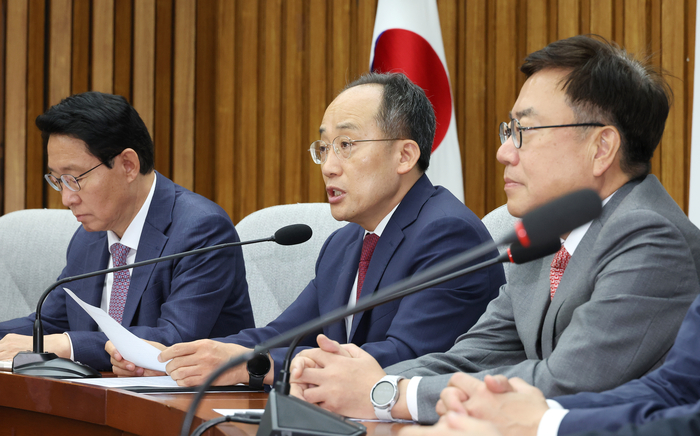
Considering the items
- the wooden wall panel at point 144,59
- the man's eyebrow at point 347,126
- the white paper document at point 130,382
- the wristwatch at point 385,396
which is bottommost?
the white paper document at point 130,382

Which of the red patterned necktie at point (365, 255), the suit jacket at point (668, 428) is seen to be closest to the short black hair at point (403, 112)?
the red patterned necktie at point (365, 255)

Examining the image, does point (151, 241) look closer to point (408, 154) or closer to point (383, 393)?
point (408, 154)

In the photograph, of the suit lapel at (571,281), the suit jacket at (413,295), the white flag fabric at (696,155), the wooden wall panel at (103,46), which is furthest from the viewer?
the wooden wall panel at (103,46)

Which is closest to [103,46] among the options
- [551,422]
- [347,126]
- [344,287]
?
[347,126]

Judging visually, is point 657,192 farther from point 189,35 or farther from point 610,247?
point 189,35

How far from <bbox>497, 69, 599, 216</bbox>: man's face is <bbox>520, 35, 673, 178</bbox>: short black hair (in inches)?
1.2

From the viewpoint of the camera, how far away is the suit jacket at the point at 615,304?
1.26 metres

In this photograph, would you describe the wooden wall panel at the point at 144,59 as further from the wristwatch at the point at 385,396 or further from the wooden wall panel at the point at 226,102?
the wristwatch at the point at 385,396

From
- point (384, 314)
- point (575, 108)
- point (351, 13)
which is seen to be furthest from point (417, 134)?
point (351, 13)

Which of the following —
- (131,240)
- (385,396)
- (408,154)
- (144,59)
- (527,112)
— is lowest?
(385,396)

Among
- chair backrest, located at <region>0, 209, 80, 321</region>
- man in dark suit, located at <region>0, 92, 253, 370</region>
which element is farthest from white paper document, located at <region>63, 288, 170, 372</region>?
chair backrest, located at <region>0, 209, 80, 321</region>

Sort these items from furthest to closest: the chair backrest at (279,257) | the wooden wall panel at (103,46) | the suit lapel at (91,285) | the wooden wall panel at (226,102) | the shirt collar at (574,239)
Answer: the wooden wall panel at (226,102) → the wooden wall panel at (103,46) → the chair backrest at (279,257) → the suit lapel at (91,285) → the shirt collar at (574,239)

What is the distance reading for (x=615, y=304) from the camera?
127cm

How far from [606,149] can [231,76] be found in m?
3.15
